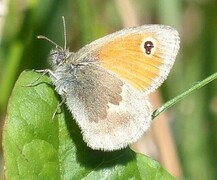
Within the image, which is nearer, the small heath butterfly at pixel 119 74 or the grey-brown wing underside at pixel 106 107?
the grey-brown wing underside at pixel 106 107

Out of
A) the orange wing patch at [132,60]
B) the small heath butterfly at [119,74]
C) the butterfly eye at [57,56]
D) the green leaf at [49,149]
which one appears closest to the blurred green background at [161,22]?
the butterfly eye at [57,56]

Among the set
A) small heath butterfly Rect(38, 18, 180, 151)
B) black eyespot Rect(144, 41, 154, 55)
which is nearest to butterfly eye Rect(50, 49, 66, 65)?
small heath butterfly Rect(38, 18, 180, 151)

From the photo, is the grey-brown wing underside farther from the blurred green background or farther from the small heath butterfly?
the blurred green background

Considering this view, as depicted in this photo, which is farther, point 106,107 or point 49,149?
point 106,107

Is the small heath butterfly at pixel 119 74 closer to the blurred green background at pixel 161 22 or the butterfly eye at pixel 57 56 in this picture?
the butterfly eye at pixel 57 56

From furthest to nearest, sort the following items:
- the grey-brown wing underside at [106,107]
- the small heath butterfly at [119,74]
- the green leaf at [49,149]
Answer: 1. the small heath butterfly at [119,74]
2. the grey-brown wing underside at [106,107]
3. the green leaf at [49,149]

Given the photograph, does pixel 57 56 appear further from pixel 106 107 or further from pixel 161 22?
pixel 161 22

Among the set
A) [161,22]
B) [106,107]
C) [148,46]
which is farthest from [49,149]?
[161,22]
